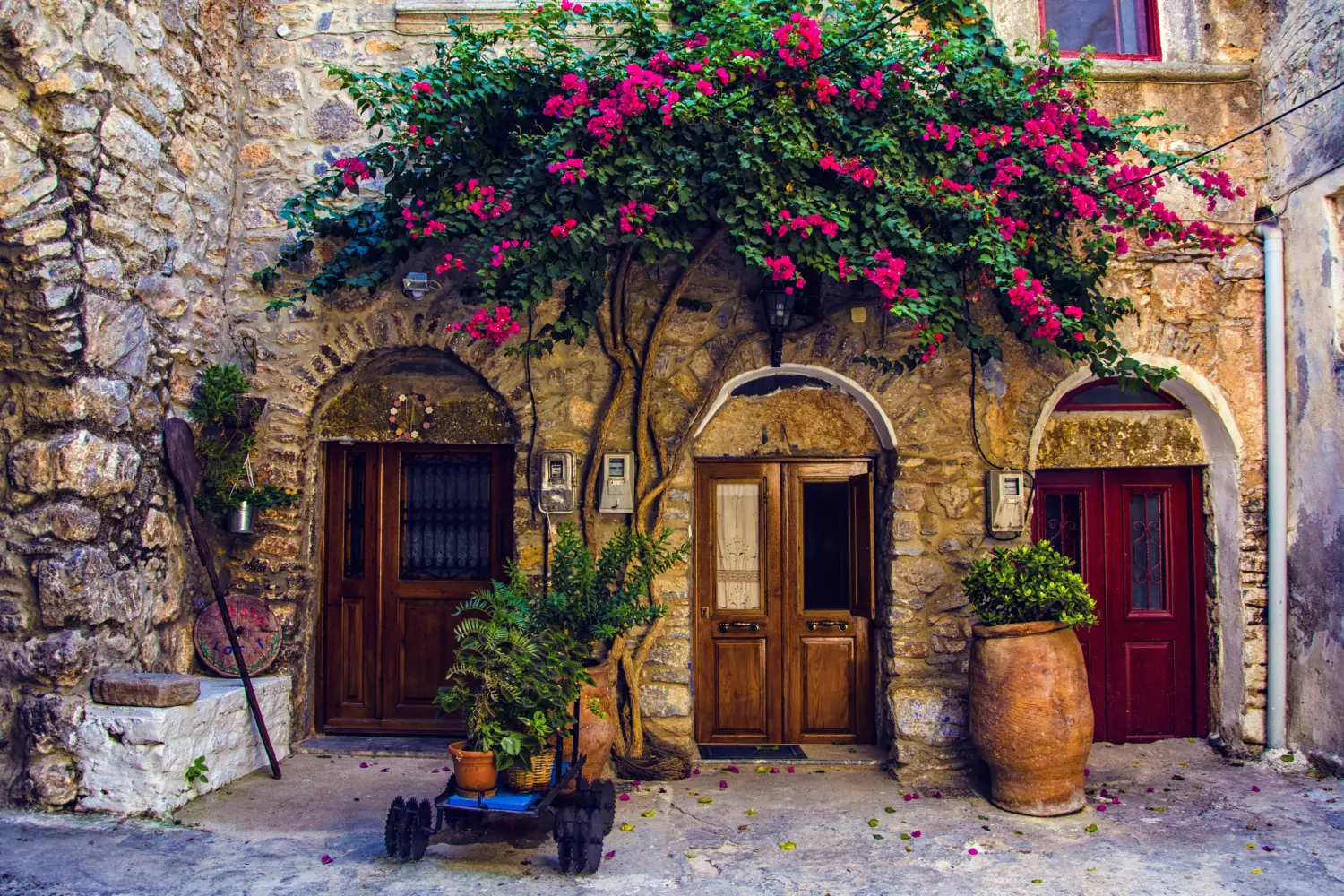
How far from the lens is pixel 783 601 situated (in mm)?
6039

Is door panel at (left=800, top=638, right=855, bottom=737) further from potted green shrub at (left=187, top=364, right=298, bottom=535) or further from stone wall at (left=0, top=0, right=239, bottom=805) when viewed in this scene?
stone wall at (left=0, top=0, right=239, bottom=805)

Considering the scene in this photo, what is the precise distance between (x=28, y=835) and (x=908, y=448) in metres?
4.76

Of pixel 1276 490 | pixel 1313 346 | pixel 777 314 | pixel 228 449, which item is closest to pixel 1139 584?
pixel 1276 490

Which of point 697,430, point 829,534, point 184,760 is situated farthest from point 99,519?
point 829,534

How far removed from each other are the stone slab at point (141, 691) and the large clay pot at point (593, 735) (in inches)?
73.1

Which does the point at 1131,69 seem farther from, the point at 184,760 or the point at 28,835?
the point at 28,835

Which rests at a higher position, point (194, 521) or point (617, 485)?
point (617, 485)

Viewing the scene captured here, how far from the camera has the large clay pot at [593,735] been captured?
15.6 ft

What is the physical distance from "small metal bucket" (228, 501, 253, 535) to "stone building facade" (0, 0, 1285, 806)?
179 millimetres

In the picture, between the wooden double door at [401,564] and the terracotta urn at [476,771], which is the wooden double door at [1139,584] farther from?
the terracotta urn at [476,771]

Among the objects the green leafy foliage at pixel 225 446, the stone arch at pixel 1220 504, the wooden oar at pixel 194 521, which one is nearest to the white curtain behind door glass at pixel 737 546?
the stone arch at pixel 1220 504

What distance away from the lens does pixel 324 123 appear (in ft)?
19.2

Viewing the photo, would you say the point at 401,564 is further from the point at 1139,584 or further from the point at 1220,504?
the point at 1220,504

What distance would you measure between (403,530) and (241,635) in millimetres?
1096
